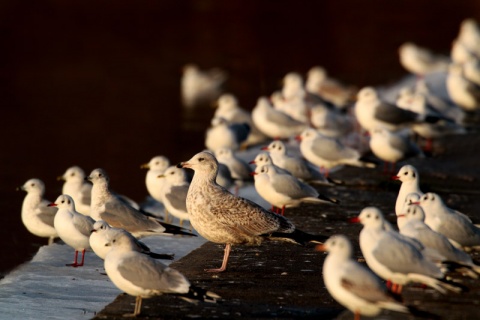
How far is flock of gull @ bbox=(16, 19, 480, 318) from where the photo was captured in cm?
732

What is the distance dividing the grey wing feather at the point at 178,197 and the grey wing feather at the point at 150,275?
3511mm

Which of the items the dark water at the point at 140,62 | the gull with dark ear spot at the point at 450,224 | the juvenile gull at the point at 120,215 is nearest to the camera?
the gull with dark ear spot at the point at 450,224

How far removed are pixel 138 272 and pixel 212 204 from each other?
1.82 m

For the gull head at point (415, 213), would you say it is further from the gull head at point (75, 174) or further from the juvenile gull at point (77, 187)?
the gull head at point (75, 174)

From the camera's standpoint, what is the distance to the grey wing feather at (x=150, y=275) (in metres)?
7.25

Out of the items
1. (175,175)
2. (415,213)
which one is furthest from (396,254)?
(175,175)

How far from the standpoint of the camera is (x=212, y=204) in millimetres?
9047

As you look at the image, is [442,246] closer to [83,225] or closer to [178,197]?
[83,225]

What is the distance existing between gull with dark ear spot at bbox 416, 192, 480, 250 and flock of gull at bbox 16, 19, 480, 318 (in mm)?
11

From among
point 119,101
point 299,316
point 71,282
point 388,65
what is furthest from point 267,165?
point 388,65

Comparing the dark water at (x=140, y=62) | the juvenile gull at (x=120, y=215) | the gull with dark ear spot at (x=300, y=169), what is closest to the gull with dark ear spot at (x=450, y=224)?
the juvenile gull at (x=120, y=215)

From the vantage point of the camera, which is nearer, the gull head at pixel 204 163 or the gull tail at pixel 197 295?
the gull tail at pixel 197 295

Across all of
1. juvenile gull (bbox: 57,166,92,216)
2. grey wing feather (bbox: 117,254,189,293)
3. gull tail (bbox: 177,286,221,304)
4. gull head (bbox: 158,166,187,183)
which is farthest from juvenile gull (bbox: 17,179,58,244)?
gull tail (bbox: 177,286,221,304)

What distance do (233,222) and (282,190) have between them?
2233 mm
